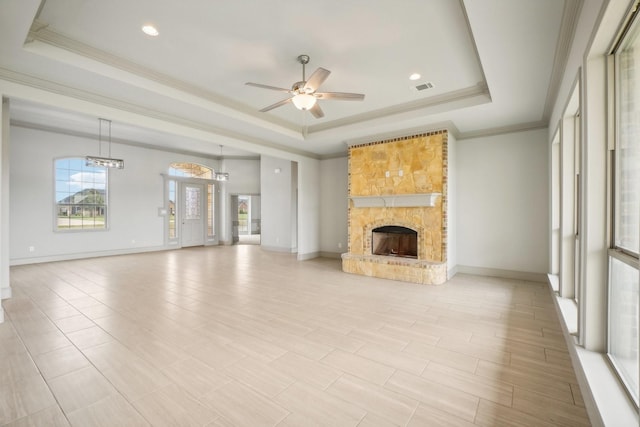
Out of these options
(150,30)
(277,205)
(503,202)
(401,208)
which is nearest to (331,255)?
(277,205)

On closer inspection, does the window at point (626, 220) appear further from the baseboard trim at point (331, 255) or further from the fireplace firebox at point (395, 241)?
the baseboard trim at point (331, 255)

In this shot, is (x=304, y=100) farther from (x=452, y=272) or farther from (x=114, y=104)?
(x=452, y=272)

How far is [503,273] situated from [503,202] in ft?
4.48

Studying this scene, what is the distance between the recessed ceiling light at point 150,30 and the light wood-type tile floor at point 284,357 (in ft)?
10.1

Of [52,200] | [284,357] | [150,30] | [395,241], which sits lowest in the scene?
[284,357]

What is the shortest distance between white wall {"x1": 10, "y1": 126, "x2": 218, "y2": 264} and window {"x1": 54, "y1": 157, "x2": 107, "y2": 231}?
15 cm

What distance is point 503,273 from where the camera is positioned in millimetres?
5496

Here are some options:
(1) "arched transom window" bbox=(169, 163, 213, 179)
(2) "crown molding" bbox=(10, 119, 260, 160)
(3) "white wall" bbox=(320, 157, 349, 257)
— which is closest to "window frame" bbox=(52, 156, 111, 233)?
(2) "crown molding" bbox=(10, 119, 260, 160)

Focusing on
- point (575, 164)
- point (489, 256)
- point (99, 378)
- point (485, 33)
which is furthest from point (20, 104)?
point (489, 256)

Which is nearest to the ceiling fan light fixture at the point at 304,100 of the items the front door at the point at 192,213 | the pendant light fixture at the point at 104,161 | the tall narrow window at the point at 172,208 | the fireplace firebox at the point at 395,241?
the fireplace firebox at the point at 395,241

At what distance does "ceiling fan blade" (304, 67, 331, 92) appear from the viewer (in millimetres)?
2852

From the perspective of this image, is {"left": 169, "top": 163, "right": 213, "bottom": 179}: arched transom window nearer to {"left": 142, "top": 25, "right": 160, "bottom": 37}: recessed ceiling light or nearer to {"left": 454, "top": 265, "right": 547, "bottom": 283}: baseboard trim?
{"left": 142, "top": 25, "right": 160, "bottom": 37}: recessed ceiling light

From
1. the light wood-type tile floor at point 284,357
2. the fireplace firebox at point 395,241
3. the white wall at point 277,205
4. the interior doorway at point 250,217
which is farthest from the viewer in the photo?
the interior doorway at point 250,217

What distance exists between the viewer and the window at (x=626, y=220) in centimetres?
171
